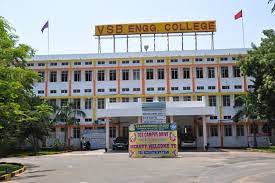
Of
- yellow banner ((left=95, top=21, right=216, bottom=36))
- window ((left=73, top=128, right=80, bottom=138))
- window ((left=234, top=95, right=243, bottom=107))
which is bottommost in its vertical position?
window ((left=73, top=128, right=80, bottom=138))

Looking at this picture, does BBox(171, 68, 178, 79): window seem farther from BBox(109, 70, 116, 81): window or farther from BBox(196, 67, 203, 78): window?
BBox(109, 70, 116, 81): window

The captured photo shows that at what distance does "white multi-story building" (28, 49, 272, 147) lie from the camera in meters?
45.5

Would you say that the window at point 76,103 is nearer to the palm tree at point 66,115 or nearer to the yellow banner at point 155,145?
the palm tree at point 66,115

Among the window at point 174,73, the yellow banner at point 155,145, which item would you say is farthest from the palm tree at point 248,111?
the yellow banner at point 155,145

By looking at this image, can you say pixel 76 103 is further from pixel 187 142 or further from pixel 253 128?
pixel 253 128

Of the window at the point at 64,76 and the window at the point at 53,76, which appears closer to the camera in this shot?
the window at the point at 64,76

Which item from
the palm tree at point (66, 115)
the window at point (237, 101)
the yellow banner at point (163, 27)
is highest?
the yellow banner at point (163, 27)

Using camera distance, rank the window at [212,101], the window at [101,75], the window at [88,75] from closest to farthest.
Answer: the window at [212,101] < the window at [101,75] < the window at [88,75]

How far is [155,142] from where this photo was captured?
29.2 meters

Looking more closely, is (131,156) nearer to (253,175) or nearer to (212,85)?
(253,175)

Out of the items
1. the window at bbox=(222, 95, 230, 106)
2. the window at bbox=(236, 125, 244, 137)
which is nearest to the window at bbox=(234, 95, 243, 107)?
the window at bbox=(222, 95, 230, 106)

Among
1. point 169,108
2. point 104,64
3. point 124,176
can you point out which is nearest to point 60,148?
point 104,64

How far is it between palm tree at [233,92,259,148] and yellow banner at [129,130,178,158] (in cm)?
1261

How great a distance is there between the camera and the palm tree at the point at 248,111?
3847 cm
